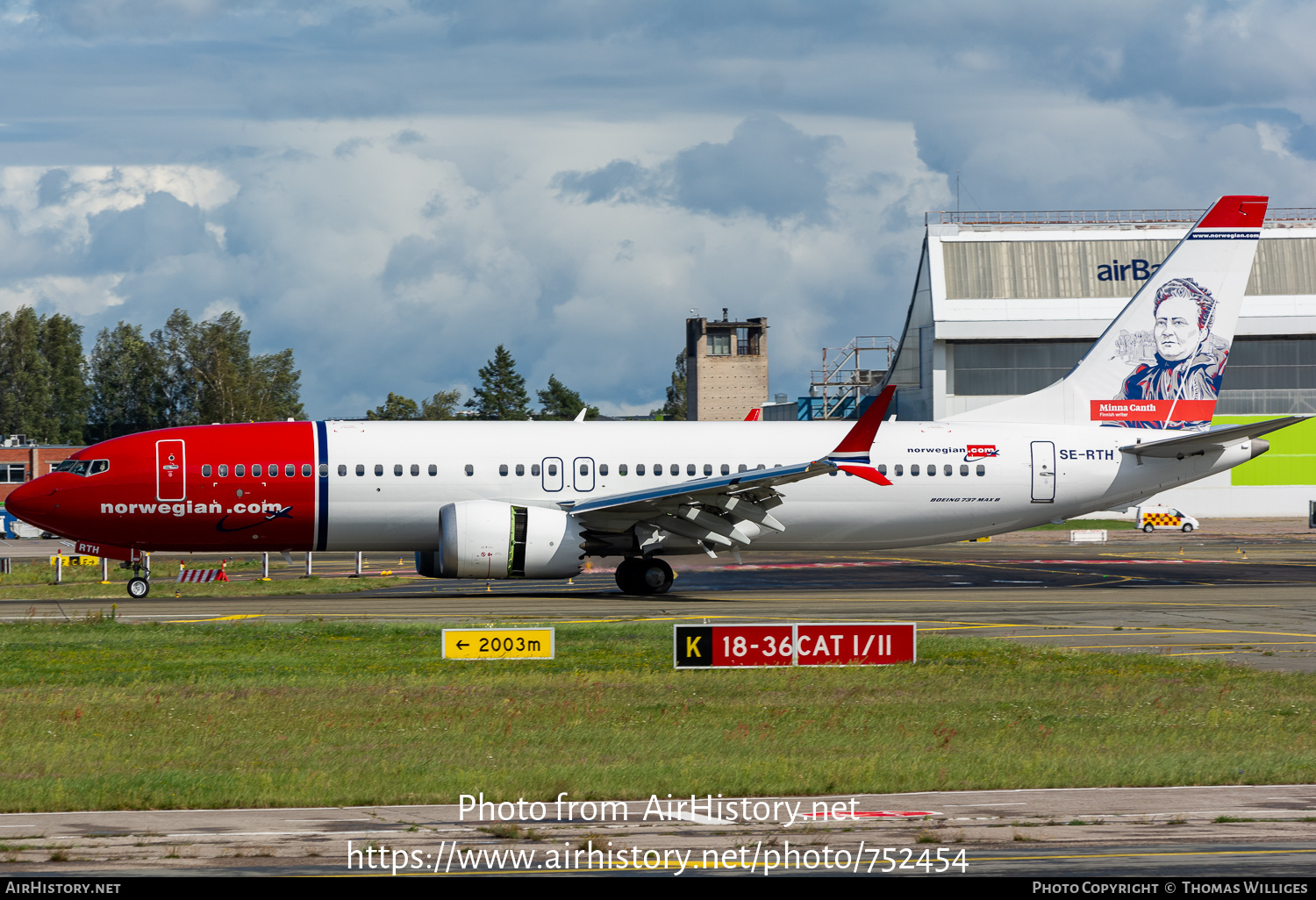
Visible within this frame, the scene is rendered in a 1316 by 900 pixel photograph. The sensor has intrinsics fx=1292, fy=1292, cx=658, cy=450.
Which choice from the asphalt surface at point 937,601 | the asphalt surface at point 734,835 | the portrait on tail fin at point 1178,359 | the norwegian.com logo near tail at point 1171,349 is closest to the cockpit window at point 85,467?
the asphalt surface at point 937,601

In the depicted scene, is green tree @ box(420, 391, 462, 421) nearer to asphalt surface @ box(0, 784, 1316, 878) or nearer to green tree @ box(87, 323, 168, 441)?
green tree @ box(87, 323, 168, 441)

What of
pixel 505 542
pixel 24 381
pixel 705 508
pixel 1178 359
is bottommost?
pixel 505 542

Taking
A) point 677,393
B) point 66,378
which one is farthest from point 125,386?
point 677,393

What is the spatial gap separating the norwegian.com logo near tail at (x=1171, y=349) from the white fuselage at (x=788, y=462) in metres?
0.92

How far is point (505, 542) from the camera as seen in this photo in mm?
31938

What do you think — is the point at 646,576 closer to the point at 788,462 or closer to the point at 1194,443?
the point at 788,462

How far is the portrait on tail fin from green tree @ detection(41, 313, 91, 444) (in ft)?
397

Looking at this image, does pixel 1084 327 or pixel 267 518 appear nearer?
pixel 267 518

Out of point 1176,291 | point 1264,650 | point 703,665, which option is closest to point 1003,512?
point 1176,291

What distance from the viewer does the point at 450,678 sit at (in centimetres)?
1942

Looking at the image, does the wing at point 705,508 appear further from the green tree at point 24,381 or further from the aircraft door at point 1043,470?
the green tree at point 24,381

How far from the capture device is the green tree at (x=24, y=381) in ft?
430

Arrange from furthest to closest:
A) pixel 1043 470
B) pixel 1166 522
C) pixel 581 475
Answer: pixel 1166 522 < pixel 1043 470 < pixel 581 475

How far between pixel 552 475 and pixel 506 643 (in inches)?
501
